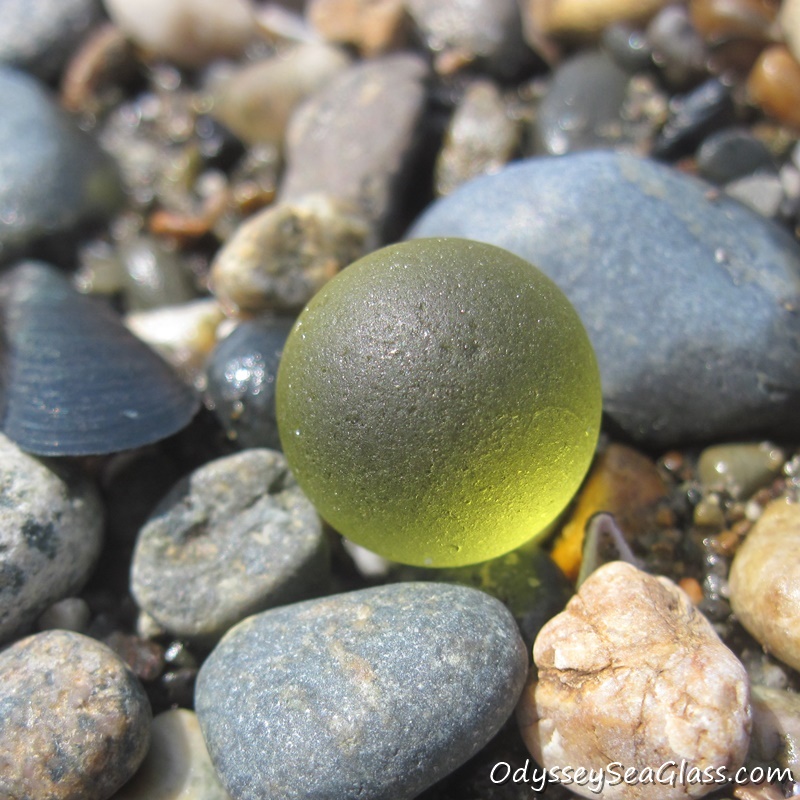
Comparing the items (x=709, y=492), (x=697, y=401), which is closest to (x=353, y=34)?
(x=697, y=401)

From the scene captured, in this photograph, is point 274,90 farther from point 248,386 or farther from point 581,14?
point 248,386

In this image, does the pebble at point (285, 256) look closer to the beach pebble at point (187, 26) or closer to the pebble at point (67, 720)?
the pebble at point (67, 720)

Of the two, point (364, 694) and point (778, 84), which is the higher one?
point (778, 84)

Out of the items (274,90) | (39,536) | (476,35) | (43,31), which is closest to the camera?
(39,536)

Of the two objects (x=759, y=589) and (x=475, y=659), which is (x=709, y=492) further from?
(x=475, y=659)

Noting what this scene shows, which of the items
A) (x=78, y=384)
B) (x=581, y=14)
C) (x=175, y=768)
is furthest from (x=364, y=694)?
(x=581, y=14)

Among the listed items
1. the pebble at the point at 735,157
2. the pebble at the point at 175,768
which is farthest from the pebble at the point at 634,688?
the pebble at the point at 735,157
